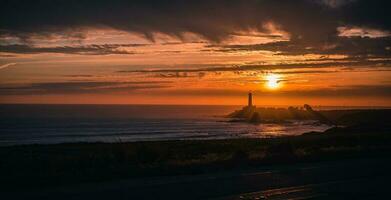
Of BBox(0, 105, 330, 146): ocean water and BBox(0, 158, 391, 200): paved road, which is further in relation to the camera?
BBox(0, 105, 330, 146): ocean water

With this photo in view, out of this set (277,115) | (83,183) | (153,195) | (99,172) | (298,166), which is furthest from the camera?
(277,115)

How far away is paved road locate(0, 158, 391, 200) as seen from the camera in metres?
11.6

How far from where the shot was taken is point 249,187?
12.9m

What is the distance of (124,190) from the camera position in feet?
39.9

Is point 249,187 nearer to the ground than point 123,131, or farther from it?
farther from it

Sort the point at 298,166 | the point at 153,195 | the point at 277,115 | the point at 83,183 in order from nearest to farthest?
the point at 153,195 → the point at 83,183 → the point at 298,166 → the point at 277,115

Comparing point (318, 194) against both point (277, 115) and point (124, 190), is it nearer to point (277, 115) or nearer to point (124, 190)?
point (124, 190)

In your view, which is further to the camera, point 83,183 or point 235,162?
point 235,162

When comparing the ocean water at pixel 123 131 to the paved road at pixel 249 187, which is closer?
the paved road at pixel 249 187

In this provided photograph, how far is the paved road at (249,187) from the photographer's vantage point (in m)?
11.6

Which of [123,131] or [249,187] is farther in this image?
[123,131]

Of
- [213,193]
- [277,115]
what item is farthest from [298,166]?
[277,115]

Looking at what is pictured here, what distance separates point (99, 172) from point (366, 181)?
755 centimetres

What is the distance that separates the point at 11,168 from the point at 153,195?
19.6ft
